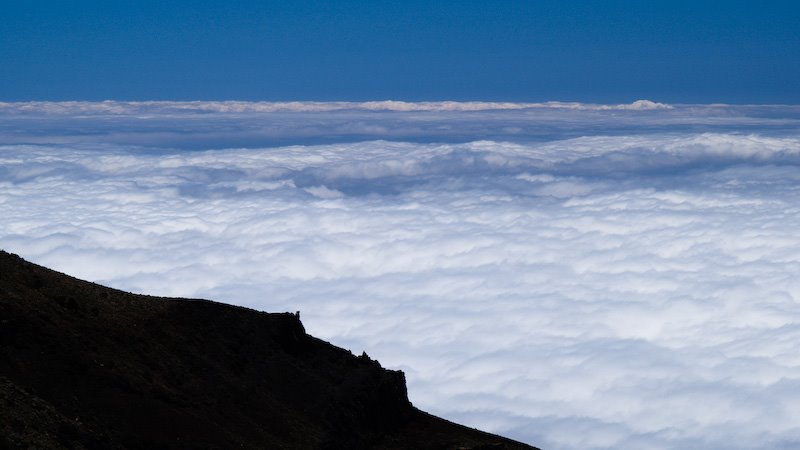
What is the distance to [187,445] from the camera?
1341 inches

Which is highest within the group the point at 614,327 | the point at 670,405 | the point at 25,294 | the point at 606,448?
the point at 614,327

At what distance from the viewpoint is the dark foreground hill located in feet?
107

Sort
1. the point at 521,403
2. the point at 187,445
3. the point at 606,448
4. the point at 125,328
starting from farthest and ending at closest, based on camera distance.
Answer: the point at 521,403 < the point at 606,448 < the point at 125,328 < the point at 187,445

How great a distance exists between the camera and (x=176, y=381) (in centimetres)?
4122

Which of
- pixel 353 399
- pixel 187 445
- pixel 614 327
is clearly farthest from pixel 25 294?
pixel 614 327

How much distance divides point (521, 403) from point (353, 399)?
88529 mm

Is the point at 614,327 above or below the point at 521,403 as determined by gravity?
above

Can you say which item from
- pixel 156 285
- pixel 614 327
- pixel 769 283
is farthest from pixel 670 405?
pixel 156 285

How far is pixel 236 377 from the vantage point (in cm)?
4512

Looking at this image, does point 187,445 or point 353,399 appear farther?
point 353,399

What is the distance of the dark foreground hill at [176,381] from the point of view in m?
32.7

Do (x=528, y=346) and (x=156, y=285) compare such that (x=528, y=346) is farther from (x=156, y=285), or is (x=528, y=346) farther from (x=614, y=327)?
(x=156, y=285)

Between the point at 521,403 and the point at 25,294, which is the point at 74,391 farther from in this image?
the point at 521,403

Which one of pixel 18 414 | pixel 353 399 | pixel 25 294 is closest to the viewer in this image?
pixel 18 414
